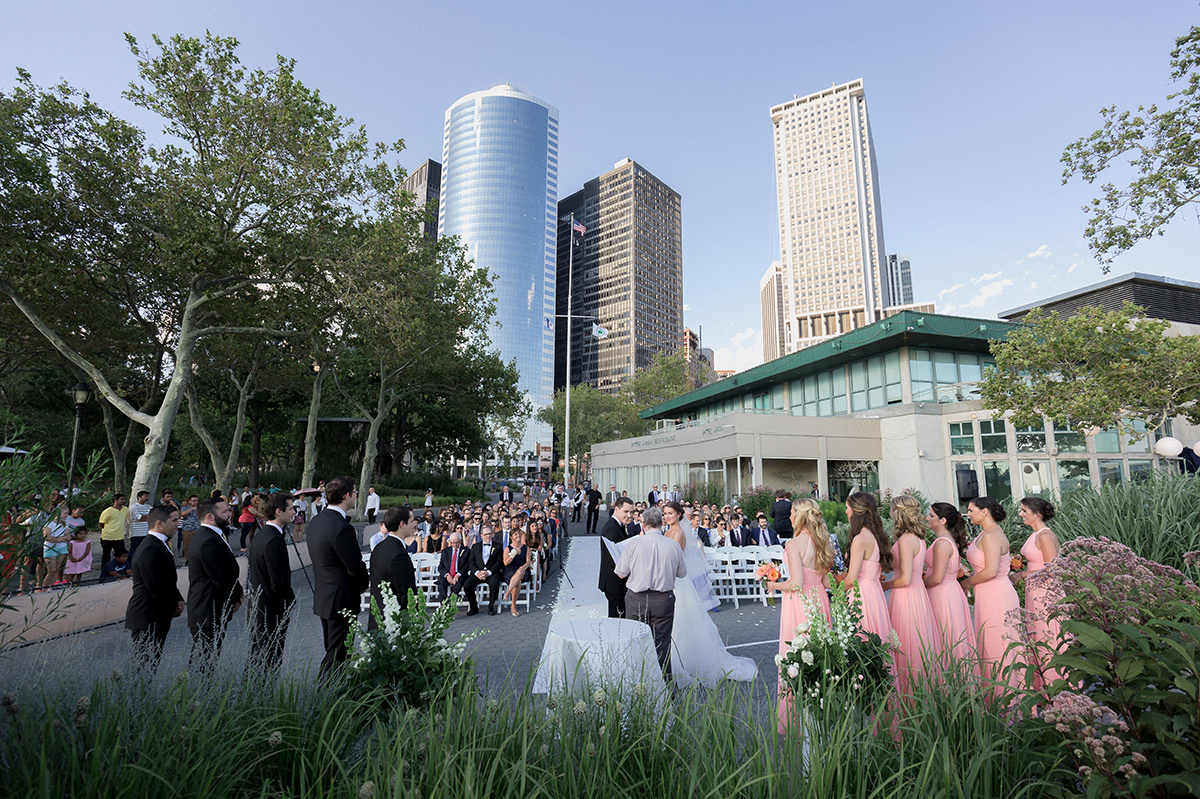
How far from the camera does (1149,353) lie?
41.4 ft

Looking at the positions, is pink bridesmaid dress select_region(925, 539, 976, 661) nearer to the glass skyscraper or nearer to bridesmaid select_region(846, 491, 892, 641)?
bridesmaid select_region(846, 491, 892, 641)

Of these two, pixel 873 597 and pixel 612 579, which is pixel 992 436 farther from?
pixel 873 597

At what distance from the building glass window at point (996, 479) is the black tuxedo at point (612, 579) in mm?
22849

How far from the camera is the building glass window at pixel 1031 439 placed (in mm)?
23188

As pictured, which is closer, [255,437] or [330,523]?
[330,523]

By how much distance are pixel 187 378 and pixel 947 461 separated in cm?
2923

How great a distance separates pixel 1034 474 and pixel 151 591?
2867 centimetres

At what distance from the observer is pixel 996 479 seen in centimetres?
2420

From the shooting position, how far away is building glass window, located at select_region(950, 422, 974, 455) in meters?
24.8

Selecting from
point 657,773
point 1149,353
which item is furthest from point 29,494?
point 1149,353

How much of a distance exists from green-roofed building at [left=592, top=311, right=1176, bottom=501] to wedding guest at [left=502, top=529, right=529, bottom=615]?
17.0 m

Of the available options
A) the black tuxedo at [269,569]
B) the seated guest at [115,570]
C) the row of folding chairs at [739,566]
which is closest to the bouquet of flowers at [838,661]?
the black tuxedo at [269,569]

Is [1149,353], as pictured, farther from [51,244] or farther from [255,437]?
[255,437]

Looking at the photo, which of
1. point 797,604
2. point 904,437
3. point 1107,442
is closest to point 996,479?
point 904,437
